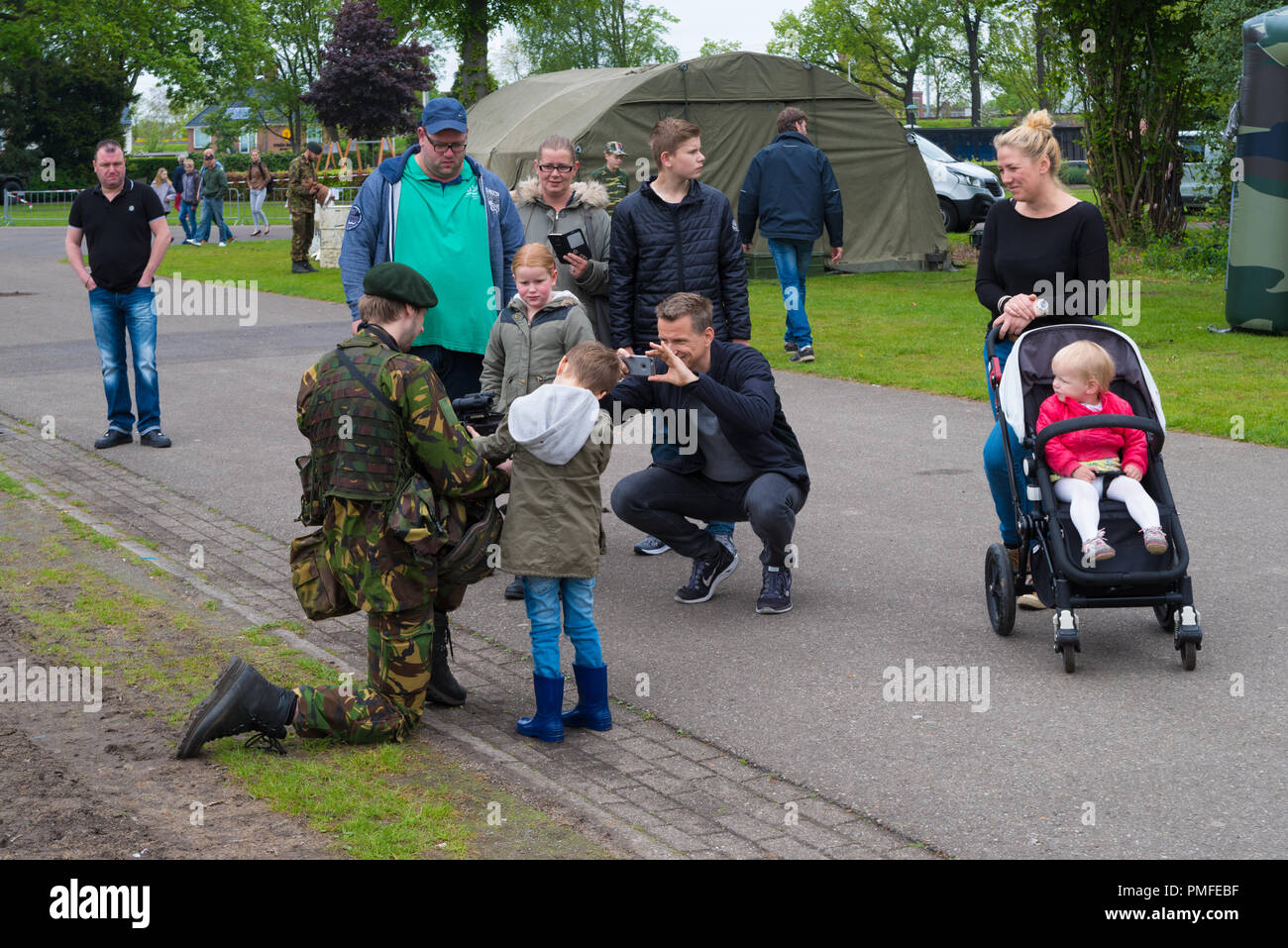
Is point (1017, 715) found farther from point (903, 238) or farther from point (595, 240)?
point (903, 238)

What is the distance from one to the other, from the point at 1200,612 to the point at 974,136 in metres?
53.1

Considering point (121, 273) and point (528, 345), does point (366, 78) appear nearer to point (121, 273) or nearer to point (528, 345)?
point (121, 273)

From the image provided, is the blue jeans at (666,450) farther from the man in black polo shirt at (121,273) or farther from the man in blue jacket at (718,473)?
the man in black polo shirt at (121,273)

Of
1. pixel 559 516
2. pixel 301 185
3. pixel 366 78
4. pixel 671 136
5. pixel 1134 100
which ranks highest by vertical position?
pixel 366 78

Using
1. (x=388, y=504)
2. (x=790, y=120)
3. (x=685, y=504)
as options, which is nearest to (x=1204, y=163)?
(x=790, y=120)

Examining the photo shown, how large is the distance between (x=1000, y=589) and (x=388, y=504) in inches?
107

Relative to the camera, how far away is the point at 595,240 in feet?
24.9

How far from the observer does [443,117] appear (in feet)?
21.5

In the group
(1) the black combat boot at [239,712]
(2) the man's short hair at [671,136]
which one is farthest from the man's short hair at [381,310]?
(2) the man's short hair at [671,136]

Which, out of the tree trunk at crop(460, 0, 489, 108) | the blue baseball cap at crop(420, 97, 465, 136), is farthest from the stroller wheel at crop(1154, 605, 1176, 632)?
the tree trunk at crop(460, 0, 489, 108)

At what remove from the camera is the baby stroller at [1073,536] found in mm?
5566

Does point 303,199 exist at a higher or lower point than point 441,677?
higher

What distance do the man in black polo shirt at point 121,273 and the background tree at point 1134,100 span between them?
1381 cm

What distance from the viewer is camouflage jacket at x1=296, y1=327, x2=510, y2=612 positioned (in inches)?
189
